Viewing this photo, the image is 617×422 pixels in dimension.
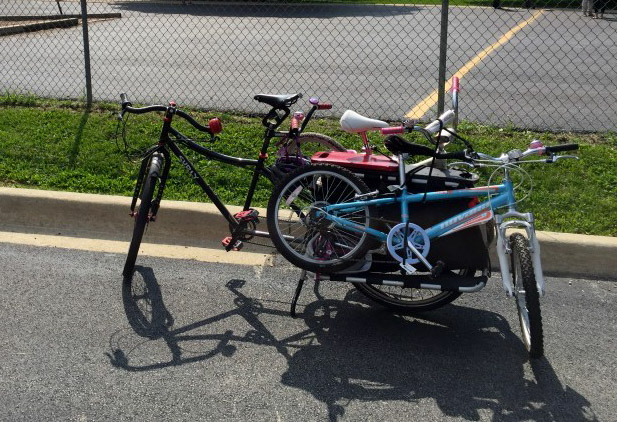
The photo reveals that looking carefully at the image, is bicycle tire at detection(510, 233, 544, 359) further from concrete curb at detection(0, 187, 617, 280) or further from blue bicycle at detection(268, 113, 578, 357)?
concrete curb at detection(0, 187, 617, 280)

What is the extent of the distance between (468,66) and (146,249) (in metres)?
6.80

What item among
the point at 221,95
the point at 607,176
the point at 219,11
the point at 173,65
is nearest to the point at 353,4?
the point at 219,11

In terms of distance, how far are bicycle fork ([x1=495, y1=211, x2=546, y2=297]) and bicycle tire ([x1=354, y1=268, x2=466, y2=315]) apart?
1.11ft

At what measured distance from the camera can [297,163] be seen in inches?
191

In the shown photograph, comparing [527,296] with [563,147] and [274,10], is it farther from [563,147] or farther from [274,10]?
[274,10]

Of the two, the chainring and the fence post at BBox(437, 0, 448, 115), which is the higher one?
the fence post at BBox(437, 0, 448, 115)

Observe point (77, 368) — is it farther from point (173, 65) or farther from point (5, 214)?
point (173, 65)

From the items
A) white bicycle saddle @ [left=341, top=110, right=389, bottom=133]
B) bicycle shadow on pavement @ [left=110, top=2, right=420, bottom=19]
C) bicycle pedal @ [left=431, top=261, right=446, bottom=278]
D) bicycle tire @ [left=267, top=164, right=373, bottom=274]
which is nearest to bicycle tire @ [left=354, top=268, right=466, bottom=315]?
bicycle pedal @ [left=431, top=261, right=446, bottom=278]

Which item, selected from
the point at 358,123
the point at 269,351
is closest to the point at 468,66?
the point at 358,123

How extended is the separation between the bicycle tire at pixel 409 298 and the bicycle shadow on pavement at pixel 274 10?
13109 mm

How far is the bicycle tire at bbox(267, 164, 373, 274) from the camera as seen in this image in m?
4.34

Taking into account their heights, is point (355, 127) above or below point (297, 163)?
above

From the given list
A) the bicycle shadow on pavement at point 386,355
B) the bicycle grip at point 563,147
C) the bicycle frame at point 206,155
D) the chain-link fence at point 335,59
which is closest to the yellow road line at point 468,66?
the chain-link fence at point 335,59

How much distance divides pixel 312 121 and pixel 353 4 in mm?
13168
